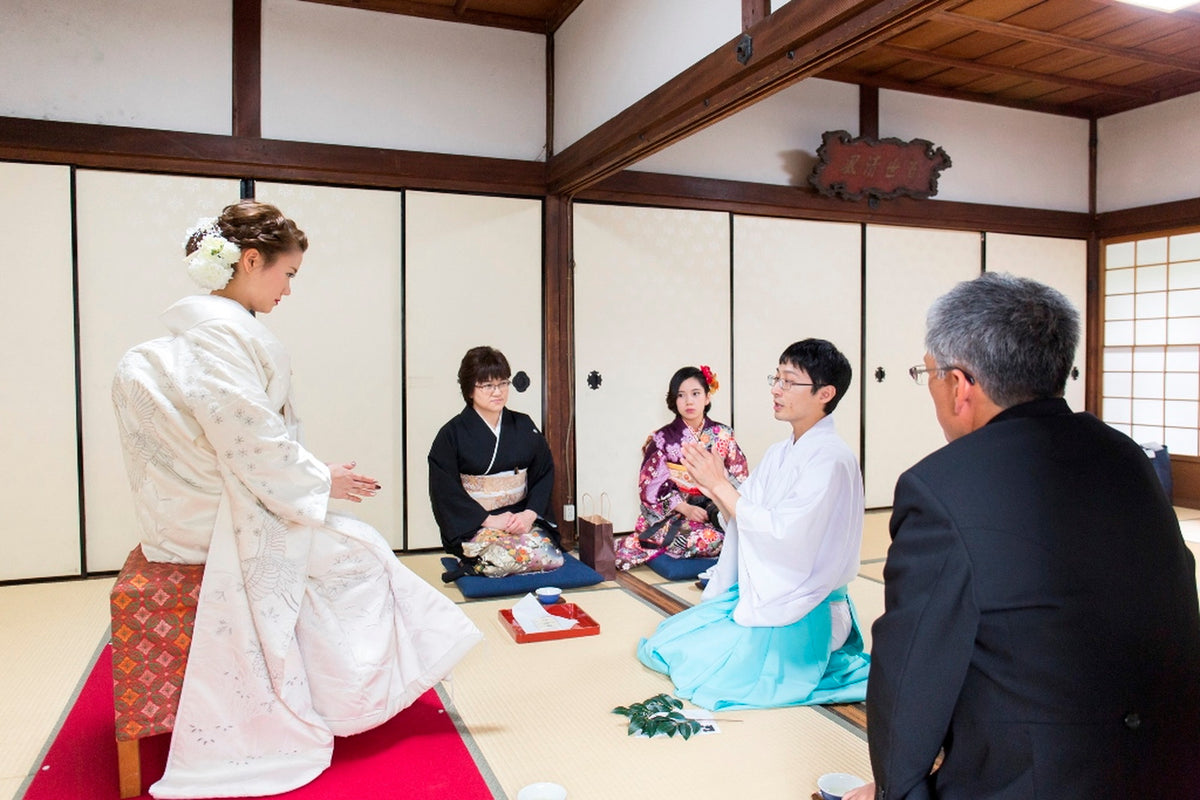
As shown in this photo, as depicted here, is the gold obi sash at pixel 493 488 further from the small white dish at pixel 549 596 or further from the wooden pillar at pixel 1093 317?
the wooden pillar at pixel 1093 317

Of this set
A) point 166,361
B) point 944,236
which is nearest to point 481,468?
point 166,361

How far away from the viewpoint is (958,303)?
138 centimetres

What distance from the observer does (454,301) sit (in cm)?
502

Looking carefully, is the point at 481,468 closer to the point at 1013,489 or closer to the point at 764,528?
the point at 764,528

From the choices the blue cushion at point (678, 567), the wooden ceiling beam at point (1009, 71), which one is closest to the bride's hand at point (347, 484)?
the blue cushion at point (678, 567)

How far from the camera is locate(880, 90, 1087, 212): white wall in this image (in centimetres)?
621

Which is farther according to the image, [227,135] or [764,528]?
[227,135]

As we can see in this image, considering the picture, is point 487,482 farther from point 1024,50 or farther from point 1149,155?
point 1149,155

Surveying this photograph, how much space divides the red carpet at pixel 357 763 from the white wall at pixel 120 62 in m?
3.02

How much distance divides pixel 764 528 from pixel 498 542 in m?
1.78

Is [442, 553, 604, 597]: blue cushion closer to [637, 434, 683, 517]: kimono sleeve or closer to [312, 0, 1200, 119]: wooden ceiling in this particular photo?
[637, 434, 683, 517]: kimono sleeve

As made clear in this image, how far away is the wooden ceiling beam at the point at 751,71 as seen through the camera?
101 inches

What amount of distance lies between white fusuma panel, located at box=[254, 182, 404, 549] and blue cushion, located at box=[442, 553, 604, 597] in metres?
0.84

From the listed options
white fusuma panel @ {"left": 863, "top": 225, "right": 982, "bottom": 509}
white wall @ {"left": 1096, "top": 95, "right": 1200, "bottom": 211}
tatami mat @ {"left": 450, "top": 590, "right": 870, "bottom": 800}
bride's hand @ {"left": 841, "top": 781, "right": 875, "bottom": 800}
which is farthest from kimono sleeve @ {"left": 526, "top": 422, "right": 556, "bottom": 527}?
white wall @ {"left": 1096, "top": 95, "right": 1200, "bottom": 211}
